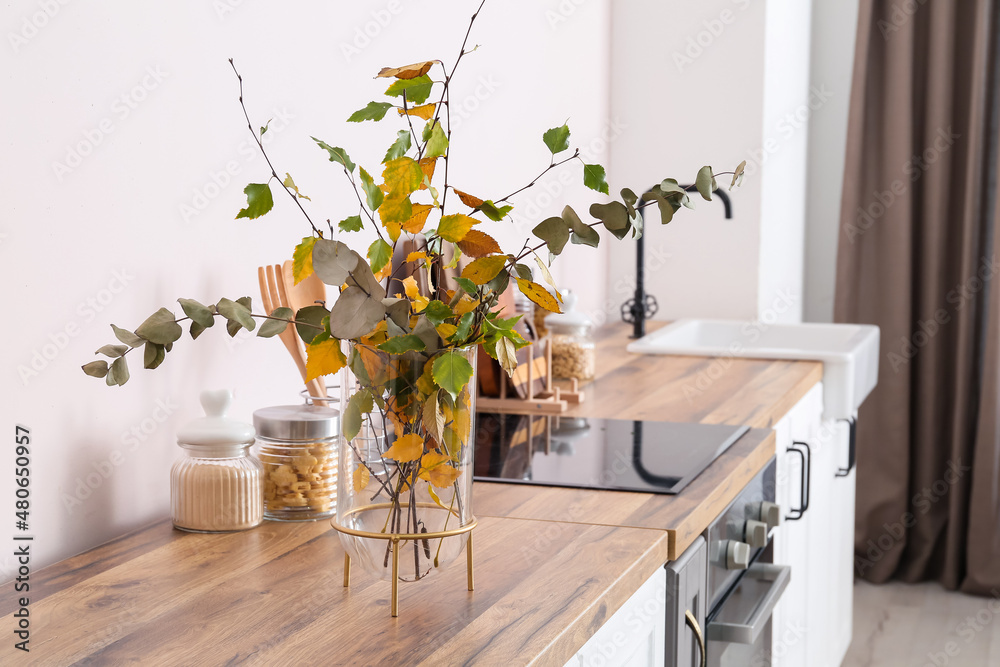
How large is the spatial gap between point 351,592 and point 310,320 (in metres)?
0.25

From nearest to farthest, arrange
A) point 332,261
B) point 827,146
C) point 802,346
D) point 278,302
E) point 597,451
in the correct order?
1. point 332,261
2. point 278,302
3. point 597,451
4. point 802,346
5. point 827,146

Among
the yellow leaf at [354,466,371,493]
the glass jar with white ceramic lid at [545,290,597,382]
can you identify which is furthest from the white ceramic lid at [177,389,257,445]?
the glass jar with white ceramic lid at [545,290,597,382]

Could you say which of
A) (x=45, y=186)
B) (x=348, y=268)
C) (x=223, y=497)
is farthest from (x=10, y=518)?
(x=348, y=268)

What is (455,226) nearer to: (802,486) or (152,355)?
(152,355)

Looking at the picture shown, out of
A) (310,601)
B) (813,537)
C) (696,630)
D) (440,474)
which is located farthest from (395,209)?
(813,537)

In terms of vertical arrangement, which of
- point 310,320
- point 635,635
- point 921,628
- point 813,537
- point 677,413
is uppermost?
point 310,320

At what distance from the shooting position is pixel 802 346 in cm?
271

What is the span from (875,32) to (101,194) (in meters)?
2.85

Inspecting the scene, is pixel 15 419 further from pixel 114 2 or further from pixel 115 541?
pixel 114 2

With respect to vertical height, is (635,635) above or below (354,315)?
below

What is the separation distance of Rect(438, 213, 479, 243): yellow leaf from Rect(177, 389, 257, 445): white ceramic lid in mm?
363

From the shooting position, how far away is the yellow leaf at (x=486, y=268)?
32.0 inches

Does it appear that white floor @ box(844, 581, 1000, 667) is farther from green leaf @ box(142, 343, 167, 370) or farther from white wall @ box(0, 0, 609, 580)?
green leaf @ box(142, 343, 167, 370)

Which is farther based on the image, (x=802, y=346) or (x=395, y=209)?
(x=802, y=346)
